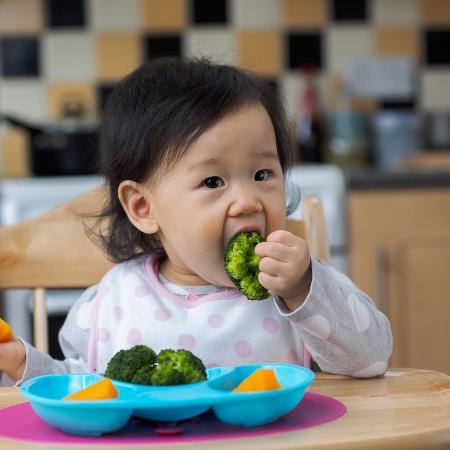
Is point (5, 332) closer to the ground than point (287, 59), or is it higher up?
closer to the ground

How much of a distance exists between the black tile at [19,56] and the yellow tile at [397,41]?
42.9 inches

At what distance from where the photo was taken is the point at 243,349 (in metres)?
1.16

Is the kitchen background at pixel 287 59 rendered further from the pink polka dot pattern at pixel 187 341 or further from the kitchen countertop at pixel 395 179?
the pink polka dot pattern at pixel 187 341

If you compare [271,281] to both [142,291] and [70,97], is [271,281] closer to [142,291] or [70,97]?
[142,291]

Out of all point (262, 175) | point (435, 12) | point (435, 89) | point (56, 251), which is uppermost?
point (435, 12)

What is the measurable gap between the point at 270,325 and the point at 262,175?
18cm

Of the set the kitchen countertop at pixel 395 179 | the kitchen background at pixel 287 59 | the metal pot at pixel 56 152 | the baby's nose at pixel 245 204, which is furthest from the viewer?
the kitchen background at pixel 287 59

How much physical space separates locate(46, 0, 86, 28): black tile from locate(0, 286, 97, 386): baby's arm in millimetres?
1978

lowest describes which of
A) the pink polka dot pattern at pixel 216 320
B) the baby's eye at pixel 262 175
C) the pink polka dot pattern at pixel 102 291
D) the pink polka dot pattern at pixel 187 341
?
the pink polka dot pattern at pixel 187 341

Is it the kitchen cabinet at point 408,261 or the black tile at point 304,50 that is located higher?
the black tile at point 304,50

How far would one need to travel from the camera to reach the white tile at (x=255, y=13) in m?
3.16

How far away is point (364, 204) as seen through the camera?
2.57m

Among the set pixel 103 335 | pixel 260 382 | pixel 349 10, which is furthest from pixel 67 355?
pixel 349 10

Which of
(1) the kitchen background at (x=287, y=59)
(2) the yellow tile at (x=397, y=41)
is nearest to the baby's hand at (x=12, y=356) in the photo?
(1) the kitchen background at (x=287, y=59)
